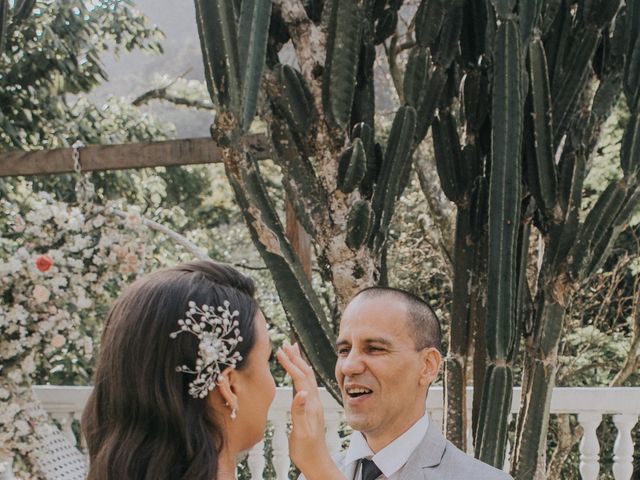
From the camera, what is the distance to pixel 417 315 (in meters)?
2.36

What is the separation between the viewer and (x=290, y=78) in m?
3.16

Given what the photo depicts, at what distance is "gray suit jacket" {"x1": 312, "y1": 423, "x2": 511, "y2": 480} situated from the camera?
2.04 meters

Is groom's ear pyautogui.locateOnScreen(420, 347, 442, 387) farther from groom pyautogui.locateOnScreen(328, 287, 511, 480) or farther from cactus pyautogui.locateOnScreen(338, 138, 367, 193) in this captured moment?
cactus pyautogui.locateOnScreen(338, 138, 367, 193)

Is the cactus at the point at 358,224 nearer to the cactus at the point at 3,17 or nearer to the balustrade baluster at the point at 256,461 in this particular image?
the balustrade baluster at the point at 256,461

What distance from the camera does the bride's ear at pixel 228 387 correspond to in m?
1.42

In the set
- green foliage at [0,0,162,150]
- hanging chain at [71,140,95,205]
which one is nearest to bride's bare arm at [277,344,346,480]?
hanging chain at [71,140,95,205]

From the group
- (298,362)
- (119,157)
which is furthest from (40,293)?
(298,362)

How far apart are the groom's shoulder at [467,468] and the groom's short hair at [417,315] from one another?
0.33 metres

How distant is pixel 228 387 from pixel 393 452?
0.83m

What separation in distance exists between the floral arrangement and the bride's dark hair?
218cm

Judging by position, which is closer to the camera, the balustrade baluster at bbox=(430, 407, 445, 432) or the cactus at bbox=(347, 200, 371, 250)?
the cactus at bbox=(347, 200, 371, 250)

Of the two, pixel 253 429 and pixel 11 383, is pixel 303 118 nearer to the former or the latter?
pixel 11 383

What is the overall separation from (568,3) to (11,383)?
2506mm

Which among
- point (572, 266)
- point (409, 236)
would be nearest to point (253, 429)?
point (572, 266)
